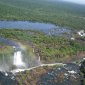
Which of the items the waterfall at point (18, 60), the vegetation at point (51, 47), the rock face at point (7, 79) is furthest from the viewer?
the vegetation at point (51, 47)

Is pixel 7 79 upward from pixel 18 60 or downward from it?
downward

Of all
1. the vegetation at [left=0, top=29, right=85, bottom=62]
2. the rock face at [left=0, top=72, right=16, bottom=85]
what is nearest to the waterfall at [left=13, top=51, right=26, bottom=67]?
the rock face at [left=0, top=72, right=16, bottom=85]

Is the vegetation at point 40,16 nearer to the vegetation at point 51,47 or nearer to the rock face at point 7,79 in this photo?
the vegetation at point 51,47

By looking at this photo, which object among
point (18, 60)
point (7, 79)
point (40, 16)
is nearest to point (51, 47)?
point (18, 60)

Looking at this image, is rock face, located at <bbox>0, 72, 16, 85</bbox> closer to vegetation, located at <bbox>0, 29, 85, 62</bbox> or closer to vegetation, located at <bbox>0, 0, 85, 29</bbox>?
vegetation, located at <bbox>0, 29, 85, 62</bbox>

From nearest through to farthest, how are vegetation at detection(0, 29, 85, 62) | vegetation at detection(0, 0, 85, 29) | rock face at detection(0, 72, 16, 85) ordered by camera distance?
rock face at detection(0, 72, 16, 85), vegetation at detection(0, 29, 85, 62), vegetation at detection(0, 0, 85, 29)

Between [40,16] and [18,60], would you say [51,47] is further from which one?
[40,16]

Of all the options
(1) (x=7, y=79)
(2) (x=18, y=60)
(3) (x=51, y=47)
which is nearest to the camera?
(1) (x=7, y=79)

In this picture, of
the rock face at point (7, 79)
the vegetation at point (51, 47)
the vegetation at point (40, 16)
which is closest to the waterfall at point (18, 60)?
the rock face at point (7, 79)

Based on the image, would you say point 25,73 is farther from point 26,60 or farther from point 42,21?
point 42,21

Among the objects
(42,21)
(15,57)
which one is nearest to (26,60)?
(15,57)

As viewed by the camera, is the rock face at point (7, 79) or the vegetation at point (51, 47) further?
the vegetation at point (51, 47)
